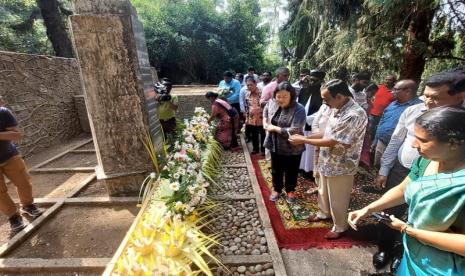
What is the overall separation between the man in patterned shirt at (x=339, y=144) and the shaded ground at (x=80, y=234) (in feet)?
7.46

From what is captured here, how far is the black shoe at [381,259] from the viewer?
2330 mm

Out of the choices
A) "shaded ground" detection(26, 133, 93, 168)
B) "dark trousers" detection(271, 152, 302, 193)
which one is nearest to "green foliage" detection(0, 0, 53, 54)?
"shaded ground" detection(26, 133, 93, 168)

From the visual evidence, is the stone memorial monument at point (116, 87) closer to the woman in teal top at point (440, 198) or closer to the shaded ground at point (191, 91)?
the woman in teal top at point (440, 198)

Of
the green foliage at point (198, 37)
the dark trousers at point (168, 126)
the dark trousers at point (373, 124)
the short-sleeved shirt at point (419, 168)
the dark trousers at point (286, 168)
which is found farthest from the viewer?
the green foliage at point (198, 37)

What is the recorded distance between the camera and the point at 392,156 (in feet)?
8.05

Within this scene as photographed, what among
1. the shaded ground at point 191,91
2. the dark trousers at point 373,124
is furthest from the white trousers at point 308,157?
A: the shaded ground at point 191,91

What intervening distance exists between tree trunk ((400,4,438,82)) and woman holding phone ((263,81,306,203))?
2.79 meters

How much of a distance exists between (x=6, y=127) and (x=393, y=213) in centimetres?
419

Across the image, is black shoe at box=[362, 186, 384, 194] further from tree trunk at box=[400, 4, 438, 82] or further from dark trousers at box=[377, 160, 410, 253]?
tree trunk at box=[400, 4, 438, 82]

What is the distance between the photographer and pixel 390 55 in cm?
489

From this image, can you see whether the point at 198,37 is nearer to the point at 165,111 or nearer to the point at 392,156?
the point at 165,111

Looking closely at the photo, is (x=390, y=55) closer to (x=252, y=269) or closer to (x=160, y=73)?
(x=252, y=269)

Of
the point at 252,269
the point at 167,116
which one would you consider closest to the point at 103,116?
the point at 167,116

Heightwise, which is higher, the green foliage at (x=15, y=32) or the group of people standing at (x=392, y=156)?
the green foliage at (x=15, y=32)
